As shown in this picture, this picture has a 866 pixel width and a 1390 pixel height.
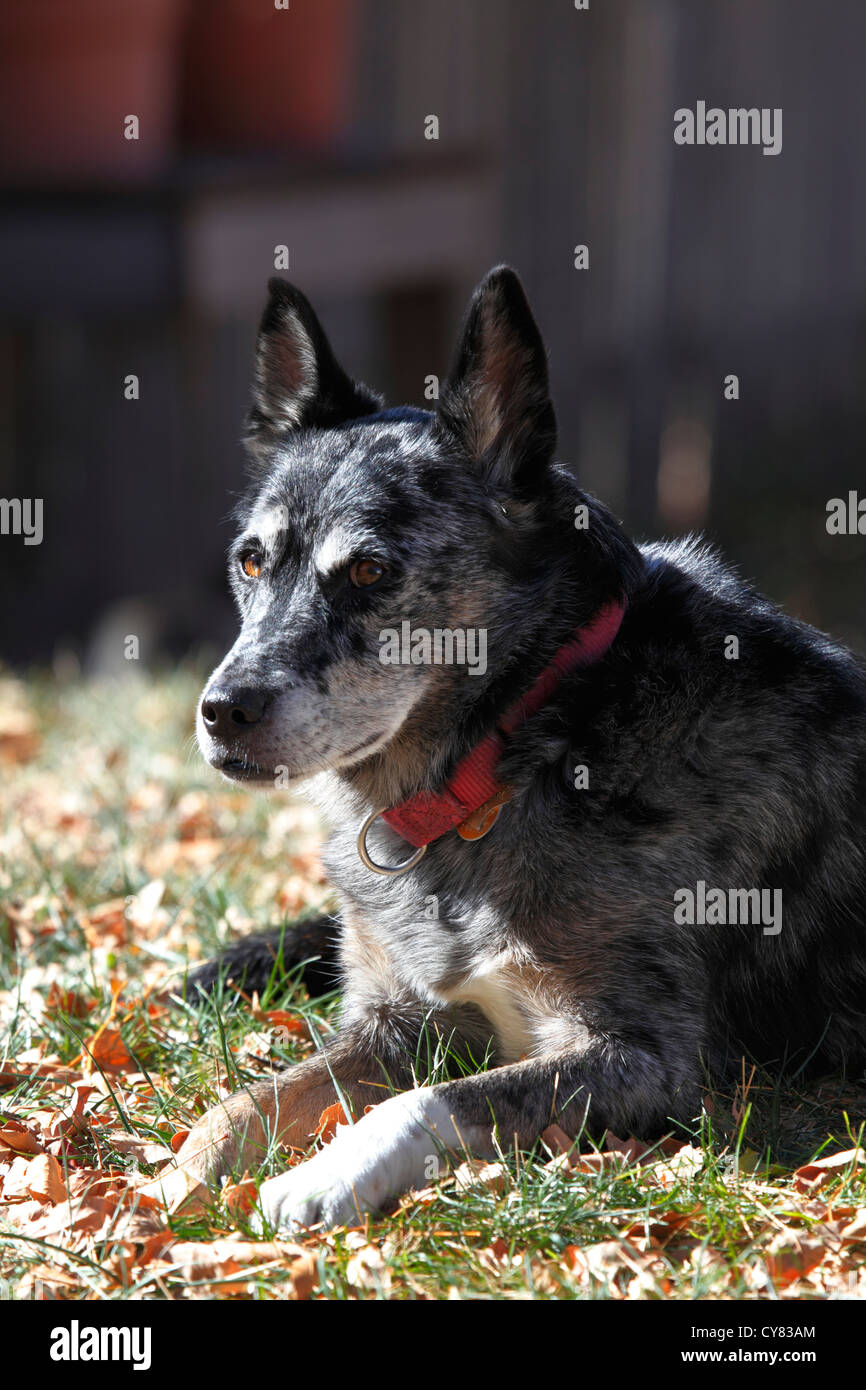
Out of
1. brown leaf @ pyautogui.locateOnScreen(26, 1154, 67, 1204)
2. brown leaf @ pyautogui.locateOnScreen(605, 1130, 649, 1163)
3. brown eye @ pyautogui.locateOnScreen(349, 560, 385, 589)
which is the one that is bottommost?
brown leaf @ pyautogui.locateOnScreen(26, 1154, 67, 1204)

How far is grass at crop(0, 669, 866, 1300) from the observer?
2.28 meters

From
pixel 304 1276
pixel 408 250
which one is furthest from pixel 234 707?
pixel 408 250

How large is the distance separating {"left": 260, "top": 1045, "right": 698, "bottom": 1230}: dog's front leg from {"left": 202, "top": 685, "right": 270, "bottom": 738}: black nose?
0.75m

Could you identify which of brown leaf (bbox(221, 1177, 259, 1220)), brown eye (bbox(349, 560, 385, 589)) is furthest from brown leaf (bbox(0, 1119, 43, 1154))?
brown eye (bbox(349, 560, 385, 589))

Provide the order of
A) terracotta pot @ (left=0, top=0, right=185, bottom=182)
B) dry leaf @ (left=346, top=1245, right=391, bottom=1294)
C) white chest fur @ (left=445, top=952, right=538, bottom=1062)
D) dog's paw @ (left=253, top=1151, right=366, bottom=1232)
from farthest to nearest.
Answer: terracotta pot @ (left=0, top=0, right=185, bottom=182) → white chest fur @ (left=445, top=952, right=538, bottom=1062) → dog's paw @ (left=253, top=1151, right=366, bottom=1232) → dry leaf @ (left=346, top=1245, right=391, bottom=1294)

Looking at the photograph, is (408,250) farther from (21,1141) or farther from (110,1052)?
(21,1141)

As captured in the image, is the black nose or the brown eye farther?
the brown eye

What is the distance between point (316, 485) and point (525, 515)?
443 mm

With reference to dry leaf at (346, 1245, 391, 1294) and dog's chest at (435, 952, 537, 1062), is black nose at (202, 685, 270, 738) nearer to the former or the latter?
dog's chest at (435, 952, 537, 1062)

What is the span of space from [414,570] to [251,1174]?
3.94 ft

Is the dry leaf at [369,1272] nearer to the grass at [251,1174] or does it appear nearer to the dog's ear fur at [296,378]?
the grass at [251,1174]

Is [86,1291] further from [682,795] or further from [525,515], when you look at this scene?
[525,515]

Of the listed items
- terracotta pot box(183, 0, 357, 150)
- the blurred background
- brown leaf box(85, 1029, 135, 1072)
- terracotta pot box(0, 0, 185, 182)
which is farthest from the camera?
terracotta pot box(183, 0, 357, 150)
